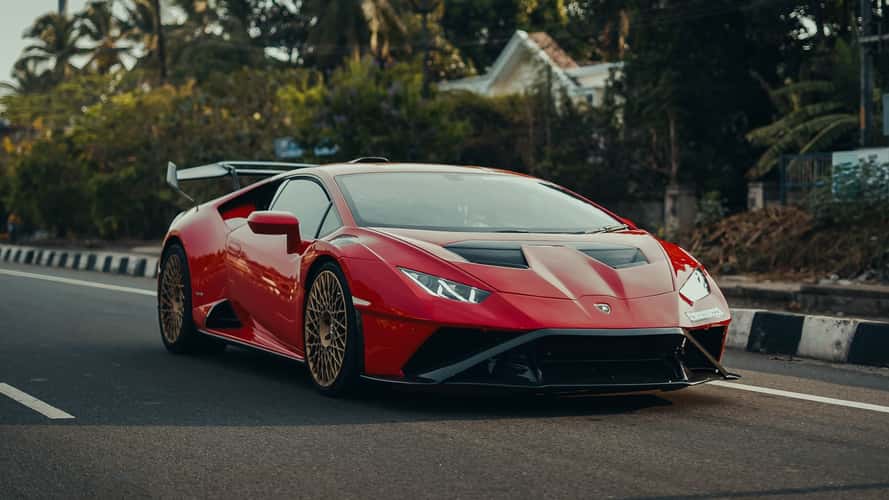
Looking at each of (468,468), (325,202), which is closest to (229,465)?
(468,468)

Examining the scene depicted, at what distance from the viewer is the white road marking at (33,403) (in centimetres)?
666

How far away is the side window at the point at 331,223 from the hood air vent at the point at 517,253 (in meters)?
0.89

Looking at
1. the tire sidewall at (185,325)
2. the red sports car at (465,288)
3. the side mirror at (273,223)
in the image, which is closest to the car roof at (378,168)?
the red sports car at (465,288)

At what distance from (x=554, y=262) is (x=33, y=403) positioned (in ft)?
8.76

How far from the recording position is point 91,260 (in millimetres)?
25562

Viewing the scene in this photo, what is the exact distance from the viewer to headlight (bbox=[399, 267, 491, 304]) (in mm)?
6480

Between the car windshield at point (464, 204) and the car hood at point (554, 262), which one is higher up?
the car windshield at point (464, 204)

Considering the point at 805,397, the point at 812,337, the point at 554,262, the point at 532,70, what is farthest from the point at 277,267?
the point at 532,70

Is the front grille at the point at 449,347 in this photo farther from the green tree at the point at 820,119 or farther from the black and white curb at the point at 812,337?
the green tree at the point at 820,119

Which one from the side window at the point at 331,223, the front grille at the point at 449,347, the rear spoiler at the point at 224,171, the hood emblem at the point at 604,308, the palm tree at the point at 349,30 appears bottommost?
the front grille at the point at 449,347

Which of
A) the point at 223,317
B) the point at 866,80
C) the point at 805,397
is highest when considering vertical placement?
the point at 866,80

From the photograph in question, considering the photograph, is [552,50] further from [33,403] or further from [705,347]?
[33,403]

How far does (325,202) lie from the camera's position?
7.80m

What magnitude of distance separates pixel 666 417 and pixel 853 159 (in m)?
13.2
